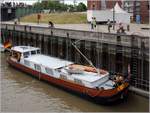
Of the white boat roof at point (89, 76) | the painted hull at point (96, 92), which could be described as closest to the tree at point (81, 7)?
the painted hull at point (96, 92)

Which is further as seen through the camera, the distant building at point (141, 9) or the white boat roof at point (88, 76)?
the distant building at point (141, 9)

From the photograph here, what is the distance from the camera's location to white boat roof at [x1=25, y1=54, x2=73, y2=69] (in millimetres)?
30153

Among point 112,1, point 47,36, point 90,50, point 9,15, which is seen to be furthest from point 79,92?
point 9,15

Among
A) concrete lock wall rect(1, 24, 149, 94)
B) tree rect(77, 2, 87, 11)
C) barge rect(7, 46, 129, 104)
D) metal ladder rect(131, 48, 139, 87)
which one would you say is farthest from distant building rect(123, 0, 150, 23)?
tree rect(77, 2, 87, 11)

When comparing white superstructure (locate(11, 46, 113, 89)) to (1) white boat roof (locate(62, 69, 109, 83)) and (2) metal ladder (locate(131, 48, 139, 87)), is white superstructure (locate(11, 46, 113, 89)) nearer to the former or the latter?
(1) white boat roof (locate(62, 69, 109, 83))

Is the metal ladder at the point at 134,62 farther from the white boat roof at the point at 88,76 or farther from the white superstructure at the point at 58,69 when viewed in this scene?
the white boat roof at the point at 88,76

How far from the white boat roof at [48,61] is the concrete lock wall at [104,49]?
256cm

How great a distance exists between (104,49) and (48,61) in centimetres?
566

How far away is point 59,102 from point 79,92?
1.70m

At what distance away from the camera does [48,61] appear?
3231 cm

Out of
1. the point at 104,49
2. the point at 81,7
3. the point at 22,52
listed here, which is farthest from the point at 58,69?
the point at 81,7

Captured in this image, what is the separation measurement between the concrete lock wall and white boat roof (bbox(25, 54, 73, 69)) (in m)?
2.56

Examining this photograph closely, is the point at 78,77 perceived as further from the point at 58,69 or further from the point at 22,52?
the point at 22,52

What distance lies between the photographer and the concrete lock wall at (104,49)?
Result: 2597 centimetres
